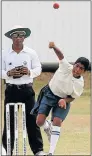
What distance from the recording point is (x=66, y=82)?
310 inches

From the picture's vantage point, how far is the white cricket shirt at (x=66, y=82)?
787 cm

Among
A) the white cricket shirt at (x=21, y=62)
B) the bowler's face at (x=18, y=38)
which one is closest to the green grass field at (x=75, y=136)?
the white cricket shirt at (x=21, y=62)

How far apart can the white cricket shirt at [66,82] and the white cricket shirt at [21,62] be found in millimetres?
310

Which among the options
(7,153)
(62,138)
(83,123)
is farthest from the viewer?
(83,123)

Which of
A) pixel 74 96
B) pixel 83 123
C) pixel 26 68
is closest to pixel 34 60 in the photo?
pixel 26 68

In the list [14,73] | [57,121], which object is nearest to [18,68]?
[14,73]

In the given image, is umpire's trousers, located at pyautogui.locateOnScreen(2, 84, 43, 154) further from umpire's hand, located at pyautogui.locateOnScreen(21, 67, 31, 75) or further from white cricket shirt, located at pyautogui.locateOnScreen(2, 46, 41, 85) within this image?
umpire's hand, located at pyautogui.locateOnScreen(21, 67, 31, 75)

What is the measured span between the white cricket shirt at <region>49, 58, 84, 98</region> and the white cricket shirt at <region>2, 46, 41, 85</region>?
1.02ft

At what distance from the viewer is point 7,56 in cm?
793

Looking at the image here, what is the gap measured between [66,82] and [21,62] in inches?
26.0

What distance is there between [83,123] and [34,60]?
6201mm

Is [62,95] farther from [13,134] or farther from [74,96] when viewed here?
[13,134]

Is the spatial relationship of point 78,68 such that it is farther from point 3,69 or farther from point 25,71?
point 3,69

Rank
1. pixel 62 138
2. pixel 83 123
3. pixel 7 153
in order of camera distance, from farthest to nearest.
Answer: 1. pixel 83 123
2. pixel 62 138
3. pixel 7 153
